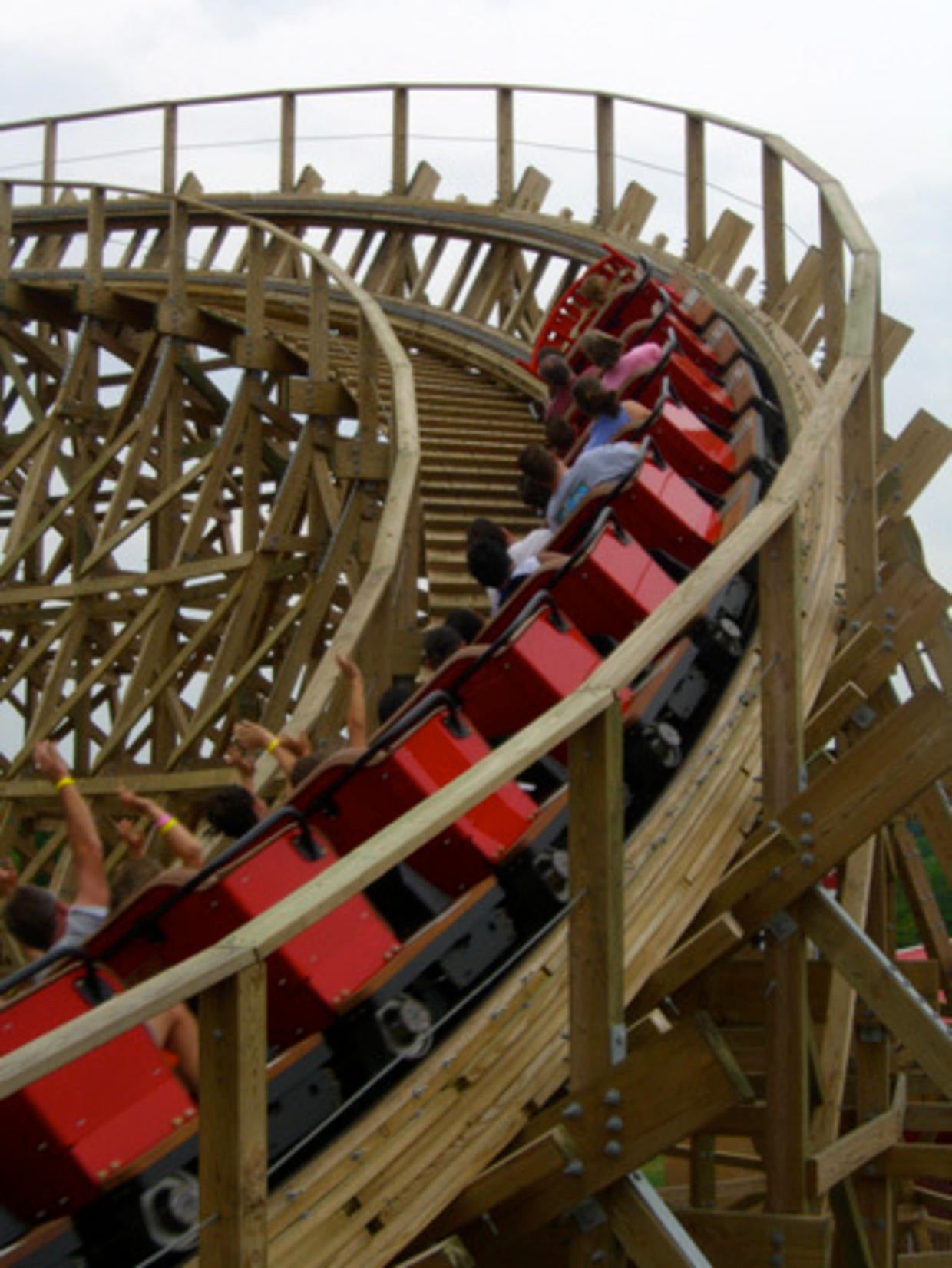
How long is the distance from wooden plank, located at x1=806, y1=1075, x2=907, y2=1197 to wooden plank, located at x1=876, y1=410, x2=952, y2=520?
242 centimetres

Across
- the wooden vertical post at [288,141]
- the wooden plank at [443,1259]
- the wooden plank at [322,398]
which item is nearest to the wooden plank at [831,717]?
the wooden plank at [443,1259]

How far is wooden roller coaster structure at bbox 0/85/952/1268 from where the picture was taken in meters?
3.29

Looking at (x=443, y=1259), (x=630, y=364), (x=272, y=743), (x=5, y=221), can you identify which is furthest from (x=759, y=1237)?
(x=5, y=221)

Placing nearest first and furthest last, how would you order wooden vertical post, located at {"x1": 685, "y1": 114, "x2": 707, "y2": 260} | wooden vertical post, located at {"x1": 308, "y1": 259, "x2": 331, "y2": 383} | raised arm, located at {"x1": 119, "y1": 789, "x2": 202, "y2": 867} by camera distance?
raised arm, located at {"x1": 119, "y1": 789, "x2": 202, "y2": 867} < wooden vertical post, located at {"x1": 308, "y1": 259, "x2": 331, "y2": 383} < wooden vertical post, located at {"x1": 685, "y1": 114, "x2": 707, "y2": 260}

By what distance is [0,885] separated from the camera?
443 cm

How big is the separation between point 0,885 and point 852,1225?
7.26ft

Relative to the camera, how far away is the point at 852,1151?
454cm

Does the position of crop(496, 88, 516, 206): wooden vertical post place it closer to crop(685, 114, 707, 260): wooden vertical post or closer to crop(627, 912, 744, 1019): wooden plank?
crop(685, 114, 707, 260): wooden vertical post

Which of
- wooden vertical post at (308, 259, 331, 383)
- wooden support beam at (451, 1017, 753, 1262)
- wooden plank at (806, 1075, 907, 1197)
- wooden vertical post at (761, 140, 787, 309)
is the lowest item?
wooden plank at (806, 1075, 907, 1197)

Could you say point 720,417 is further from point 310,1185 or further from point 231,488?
point 231,488

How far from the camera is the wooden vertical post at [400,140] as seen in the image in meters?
15.6

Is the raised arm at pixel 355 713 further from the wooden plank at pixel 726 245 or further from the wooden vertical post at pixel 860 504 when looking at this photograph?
the wooden plank at pixel 726 245

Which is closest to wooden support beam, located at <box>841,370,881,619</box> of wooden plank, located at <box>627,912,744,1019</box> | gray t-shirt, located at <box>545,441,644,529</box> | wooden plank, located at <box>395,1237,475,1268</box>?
gray t-shirt, located at <box>545,441,644,529</box>

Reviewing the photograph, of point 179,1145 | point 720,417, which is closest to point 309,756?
point 179,1145
